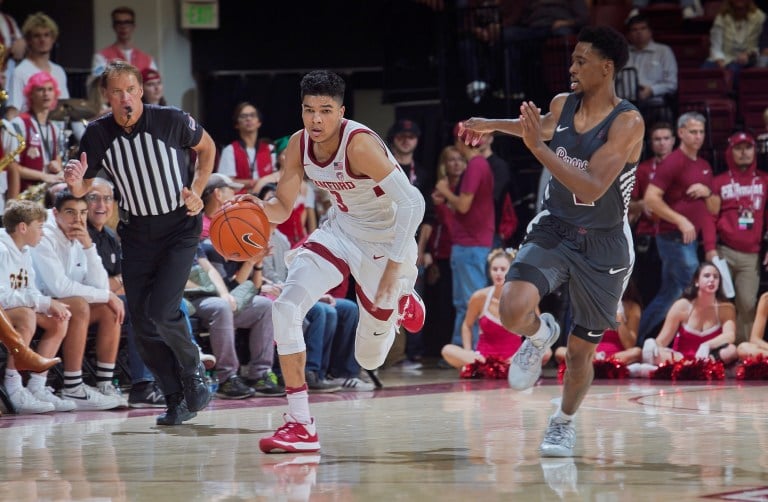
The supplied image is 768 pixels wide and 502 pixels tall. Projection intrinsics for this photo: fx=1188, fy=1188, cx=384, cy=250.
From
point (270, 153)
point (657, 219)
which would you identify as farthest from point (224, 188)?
point (657, 219)

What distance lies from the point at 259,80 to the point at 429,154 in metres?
2.08

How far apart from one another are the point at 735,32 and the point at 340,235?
27.6 ft

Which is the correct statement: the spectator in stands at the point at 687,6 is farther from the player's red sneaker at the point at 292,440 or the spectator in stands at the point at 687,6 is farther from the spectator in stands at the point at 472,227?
the player's red sneaker at the point at 292,440

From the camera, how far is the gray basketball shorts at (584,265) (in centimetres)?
527

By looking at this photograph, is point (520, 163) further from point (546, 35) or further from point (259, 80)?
point (259, 80)

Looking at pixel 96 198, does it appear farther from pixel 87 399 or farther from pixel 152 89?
pixel 152 89

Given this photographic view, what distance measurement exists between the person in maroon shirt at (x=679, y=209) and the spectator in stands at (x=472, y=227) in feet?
4.74

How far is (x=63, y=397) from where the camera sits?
7.76 meters

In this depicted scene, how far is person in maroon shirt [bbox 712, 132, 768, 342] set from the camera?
10.4 metres

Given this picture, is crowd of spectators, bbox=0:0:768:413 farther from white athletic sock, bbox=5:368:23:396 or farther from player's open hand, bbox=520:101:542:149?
player's open hand, bbox=520:101:542:149

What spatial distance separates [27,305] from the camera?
751cm

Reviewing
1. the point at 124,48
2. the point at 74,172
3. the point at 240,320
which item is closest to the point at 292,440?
the point at 74,172

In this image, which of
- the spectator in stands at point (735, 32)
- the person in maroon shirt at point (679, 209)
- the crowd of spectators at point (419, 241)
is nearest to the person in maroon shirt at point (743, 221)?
the crowd of spectators at point (419, 241)

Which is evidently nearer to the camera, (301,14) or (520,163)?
(520,163)
